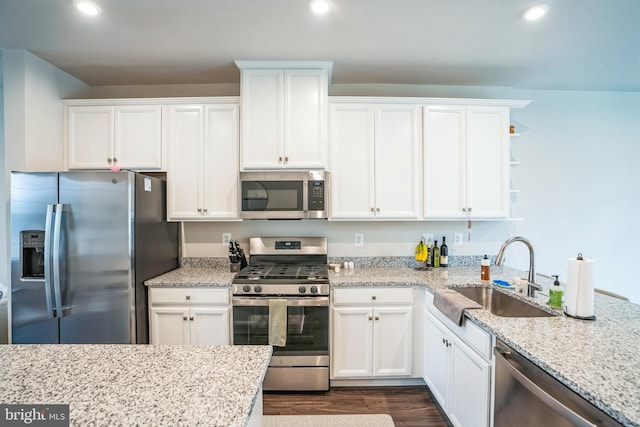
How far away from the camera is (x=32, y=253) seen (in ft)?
7.05

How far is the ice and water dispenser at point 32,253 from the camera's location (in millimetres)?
2104

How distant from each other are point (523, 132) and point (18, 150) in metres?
4.72

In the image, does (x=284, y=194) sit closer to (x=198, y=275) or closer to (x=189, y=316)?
(x=198, y=275)

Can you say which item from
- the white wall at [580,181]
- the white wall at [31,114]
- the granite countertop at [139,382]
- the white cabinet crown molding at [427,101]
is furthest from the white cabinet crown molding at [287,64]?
the granite countertop at [139,382]

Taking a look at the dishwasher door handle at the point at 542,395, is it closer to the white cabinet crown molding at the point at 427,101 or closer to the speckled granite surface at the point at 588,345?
the speckled granite surface at the point at 588,345

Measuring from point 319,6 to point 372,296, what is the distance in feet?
6.93

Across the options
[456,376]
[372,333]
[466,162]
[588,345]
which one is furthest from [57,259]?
[466,162]

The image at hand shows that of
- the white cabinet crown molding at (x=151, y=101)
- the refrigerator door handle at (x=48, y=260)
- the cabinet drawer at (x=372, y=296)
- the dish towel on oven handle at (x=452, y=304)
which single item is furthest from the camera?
the white cabinet crown molding at (x=151, y=101)

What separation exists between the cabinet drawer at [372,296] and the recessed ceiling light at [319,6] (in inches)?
79.1

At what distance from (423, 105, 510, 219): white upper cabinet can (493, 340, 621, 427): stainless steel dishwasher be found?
4.91ft

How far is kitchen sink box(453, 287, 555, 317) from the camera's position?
5.90 ft

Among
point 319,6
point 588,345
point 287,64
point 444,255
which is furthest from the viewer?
point 444,255

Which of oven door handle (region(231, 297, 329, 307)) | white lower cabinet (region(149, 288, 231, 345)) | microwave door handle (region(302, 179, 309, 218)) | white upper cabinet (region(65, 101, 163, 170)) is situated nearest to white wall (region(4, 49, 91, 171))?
white upper cabinet (region(65, 101, 163, 170))

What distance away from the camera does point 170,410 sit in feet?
2.59
